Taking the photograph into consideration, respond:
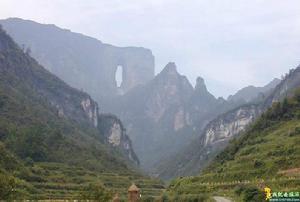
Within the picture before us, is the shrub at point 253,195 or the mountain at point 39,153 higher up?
the mountain at point 39,153

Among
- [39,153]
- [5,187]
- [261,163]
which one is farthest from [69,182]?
[5,187]

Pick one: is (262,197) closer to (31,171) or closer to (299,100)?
(31,171)

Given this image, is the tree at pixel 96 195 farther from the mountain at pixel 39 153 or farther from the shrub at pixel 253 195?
the shrub at pixel 253 195

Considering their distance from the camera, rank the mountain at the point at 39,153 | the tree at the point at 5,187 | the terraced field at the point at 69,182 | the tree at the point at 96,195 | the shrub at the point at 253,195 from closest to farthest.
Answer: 1. the shrub at the point at 253,195
2. the tree at the point at 5,187
3. the tree at the point at 96,195
4. the terraced field at the point at 69,182
5. the mountain at the point at 39,153

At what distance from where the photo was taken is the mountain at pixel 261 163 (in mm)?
79062

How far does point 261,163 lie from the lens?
9519 centimetres

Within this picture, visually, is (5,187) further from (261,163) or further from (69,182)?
(261,163)

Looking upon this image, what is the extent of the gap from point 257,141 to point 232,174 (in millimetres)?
23034

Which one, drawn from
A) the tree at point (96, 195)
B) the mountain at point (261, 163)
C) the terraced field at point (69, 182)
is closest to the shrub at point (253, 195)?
the mountain at point (261, 163)

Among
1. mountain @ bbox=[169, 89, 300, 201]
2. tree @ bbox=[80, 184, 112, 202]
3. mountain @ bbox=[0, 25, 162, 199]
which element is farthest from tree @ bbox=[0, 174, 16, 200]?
mountain @ bbox=[169, 89, 300, 201]

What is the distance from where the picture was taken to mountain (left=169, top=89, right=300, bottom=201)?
79.1 m

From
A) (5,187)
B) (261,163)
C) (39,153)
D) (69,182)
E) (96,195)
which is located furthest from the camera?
(39,153)

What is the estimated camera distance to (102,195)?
2901 inches

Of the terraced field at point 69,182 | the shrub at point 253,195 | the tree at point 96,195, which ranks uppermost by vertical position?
the terraced field at point 69,182
